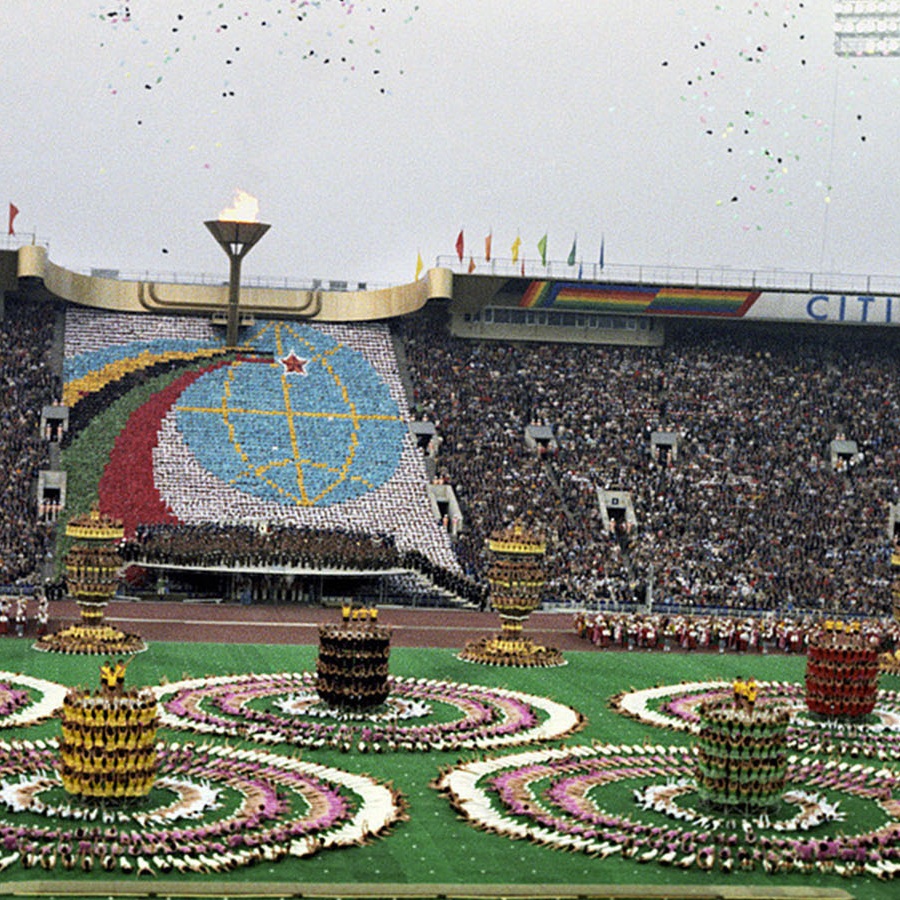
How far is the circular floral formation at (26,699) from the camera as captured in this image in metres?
28.7

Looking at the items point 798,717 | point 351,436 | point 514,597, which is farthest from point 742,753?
point 351,436

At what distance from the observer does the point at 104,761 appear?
21.3 m

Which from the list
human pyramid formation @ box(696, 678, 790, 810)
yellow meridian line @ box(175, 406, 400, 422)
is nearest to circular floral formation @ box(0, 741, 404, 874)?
human pyramid formation @ box(696, 678, 790, 810)

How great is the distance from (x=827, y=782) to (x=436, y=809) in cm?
634

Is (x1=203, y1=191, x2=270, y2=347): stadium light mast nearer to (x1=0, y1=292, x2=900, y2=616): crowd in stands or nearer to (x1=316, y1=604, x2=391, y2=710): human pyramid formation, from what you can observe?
(x1=0, y1=292, x2=900, y2=616): crowd in stands

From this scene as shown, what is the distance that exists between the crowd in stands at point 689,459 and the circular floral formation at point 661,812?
30.2 m

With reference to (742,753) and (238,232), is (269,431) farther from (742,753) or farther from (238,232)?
(742,753)

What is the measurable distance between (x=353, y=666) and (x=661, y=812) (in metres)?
8.64

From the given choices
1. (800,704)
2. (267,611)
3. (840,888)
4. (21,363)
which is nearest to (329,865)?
(840,888)

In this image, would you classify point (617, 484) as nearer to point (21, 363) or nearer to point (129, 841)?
point (21, 363)

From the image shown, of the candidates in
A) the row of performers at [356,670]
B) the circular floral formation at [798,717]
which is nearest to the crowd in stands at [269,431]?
the circular floral formation at [798,717]

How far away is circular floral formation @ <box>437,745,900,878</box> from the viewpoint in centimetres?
2062

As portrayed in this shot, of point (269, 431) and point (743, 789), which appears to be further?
point (269, 431)

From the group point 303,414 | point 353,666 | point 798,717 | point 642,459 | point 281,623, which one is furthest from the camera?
point 303,414
